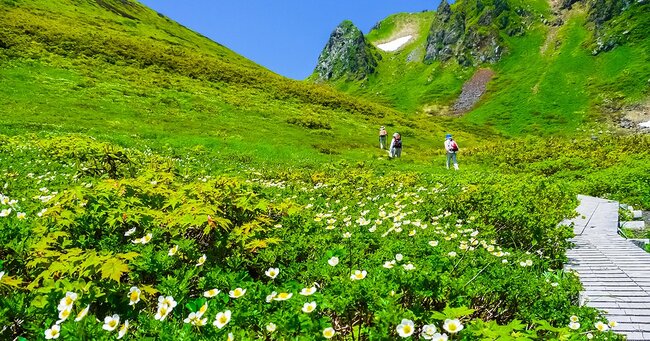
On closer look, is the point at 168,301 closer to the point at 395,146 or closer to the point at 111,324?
the point at 111,324

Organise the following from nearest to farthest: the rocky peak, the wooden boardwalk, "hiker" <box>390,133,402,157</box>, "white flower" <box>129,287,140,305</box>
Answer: "white flower" <box>129,287,140,305</box> → the wooden boardwalk → "hiker" <box>390,133,402,157</box> → the rocky peak

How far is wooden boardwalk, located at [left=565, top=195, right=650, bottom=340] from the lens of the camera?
15.8 feet

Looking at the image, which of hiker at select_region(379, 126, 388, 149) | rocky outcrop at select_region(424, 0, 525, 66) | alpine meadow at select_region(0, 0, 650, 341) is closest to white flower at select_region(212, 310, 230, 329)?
alpine meadow at select_region(0, 0, 650, 341)

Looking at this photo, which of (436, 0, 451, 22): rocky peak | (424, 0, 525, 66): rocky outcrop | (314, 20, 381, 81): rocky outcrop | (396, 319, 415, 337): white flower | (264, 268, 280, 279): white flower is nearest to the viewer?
(396, 319, 415, 337): white flower

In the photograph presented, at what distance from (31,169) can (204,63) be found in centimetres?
4894

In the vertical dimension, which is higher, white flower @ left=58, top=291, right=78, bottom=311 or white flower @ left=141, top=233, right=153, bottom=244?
white flower @ left=58, top=291, right=78, bottom=311

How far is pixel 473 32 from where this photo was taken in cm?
13988

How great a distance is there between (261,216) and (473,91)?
403 feet

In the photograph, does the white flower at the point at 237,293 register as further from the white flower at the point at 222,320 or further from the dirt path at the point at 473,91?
the dirt path at the point at 473,91

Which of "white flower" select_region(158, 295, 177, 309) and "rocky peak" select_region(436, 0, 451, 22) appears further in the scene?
"rocky peak" select_region(436, 0, 451, 22)

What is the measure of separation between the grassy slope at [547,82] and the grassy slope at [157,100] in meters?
42.2

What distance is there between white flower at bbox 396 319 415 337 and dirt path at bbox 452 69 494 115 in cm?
11194

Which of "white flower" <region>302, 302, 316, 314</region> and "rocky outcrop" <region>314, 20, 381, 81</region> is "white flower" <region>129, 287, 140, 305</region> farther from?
"rocky outcrop" <region>314, 20, 381, 81</region>

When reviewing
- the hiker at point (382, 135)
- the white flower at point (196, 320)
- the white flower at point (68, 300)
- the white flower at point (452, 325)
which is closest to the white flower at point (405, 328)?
the white flower at point (452, 325)
